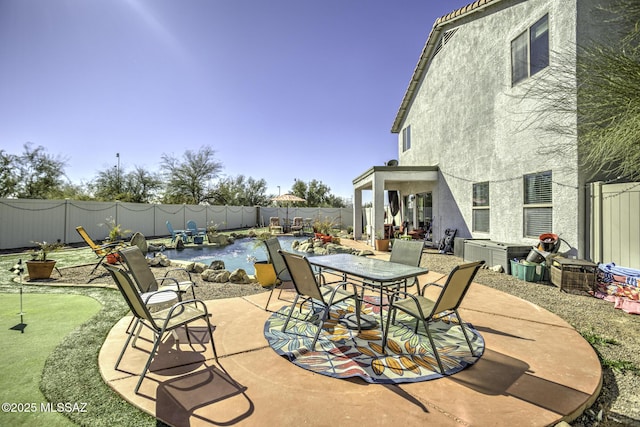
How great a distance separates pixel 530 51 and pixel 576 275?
216 inches

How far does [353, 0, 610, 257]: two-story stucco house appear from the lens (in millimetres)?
5824

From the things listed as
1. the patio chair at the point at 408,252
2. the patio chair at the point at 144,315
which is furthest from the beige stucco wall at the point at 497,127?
the patio chair at the point at 144,315

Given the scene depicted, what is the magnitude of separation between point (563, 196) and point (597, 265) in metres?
1.52

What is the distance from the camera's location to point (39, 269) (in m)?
6.23

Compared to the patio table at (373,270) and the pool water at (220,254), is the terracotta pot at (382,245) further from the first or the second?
the patio table at (373,270)

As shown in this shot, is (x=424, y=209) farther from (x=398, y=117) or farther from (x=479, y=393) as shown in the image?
(x=479, y=393)

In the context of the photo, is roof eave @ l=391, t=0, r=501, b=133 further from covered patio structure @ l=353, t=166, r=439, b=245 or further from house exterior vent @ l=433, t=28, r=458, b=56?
covered patio structure @ l=353, t=166, r=439, b=245

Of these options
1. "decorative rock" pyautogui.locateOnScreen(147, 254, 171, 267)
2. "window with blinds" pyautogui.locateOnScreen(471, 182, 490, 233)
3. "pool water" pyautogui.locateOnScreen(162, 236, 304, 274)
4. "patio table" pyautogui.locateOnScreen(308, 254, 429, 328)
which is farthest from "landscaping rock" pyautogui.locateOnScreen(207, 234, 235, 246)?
"window with blinds" pyautogui.locateOnScreen(471, 182, 490, 233)

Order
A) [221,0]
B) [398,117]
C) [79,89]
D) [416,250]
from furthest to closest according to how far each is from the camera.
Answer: [398,117] → [79,89] → [221,0] → [416,250]

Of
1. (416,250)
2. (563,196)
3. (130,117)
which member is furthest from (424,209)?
(130,117)

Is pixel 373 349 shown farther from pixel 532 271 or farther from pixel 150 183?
pixel 150 183

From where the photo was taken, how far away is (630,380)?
8.31ft

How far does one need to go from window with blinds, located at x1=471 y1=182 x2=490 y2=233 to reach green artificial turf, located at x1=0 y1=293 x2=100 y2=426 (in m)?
9.64

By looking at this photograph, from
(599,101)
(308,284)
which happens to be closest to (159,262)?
(308,284)
